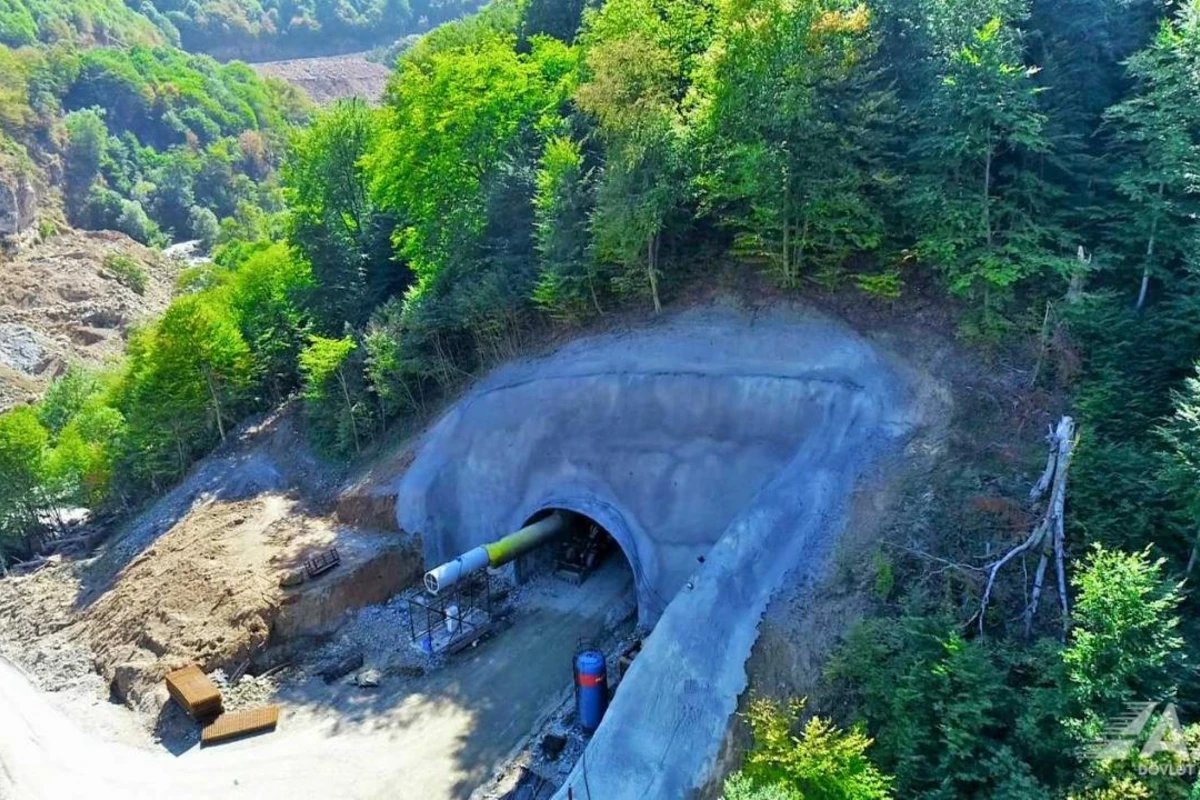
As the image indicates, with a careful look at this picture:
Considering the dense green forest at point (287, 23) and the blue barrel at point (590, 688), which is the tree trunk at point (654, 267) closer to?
the blue barrel at point (590, 688)

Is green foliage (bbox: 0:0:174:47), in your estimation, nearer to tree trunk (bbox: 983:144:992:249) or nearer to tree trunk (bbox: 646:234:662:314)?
tree trunk (bbox: 646:234:662:314)

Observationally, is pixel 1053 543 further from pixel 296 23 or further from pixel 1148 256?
pixel 296 23

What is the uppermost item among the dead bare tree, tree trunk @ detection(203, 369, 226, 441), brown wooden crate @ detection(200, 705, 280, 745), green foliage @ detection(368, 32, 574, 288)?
green foliage @ detection(368, 32, 574, 288)

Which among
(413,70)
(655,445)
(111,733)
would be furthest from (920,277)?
(111,733)

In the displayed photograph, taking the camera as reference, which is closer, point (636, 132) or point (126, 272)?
point (636, 132)

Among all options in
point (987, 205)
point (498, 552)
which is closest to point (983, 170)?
point (987, 205)

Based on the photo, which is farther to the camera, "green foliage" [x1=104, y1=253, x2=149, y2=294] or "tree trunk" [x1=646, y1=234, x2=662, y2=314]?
"green foliage" [x1=104, y1=253, x2=149, y2=294]

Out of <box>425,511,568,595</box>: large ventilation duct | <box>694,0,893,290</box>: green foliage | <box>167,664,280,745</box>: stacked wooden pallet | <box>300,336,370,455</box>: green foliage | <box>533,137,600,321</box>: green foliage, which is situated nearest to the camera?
<box>167,664,280,745</box>: stacked wooden pallet

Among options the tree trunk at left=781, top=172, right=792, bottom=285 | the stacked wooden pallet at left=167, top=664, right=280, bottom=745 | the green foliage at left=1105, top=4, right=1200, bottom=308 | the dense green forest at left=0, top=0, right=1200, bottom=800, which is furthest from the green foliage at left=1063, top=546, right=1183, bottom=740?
the stacked wooden pallet at left=167, top=664, right=280, bottom=745
